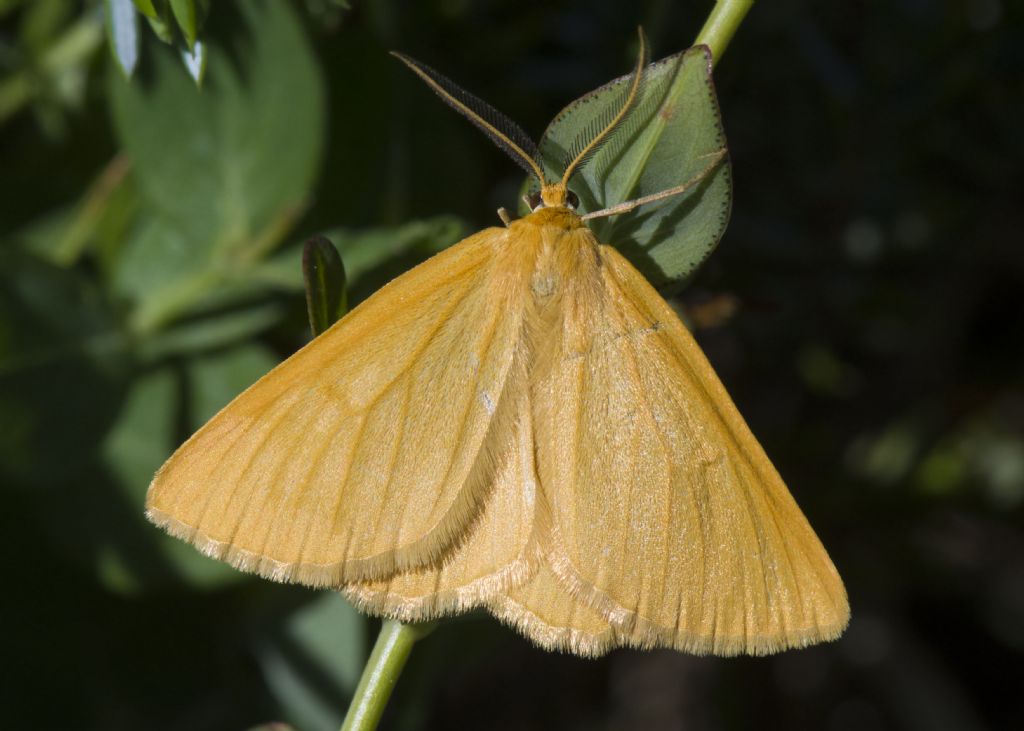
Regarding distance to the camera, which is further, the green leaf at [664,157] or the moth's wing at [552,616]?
the moth's wing at [552,616]


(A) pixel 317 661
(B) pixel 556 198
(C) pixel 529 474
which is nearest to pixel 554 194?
(B) pixel 556 198

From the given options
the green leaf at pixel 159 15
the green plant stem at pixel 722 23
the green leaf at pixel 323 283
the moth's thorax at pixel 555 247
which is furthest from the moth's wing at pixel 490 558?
the green leaf at pixel 159 15

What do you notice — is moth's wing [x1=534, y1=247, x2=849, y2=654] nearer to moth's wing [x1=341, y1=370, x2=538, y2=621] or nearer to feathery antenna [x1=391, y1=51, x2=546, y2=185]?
moth's wing [x1=341, y1=370, x2=538, y2=621]

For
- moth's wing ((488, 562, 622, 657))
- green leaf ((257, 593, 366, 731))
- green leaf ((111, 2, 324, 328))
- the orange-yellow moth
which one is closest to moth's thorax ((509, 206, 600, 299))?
the orange-yellow moth

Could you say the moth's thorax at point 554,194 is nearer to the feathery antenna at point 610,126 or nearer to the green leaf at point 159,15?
the feathery antenna at point 610,126

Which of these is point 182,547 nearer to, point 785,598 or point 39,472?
point 39,472
